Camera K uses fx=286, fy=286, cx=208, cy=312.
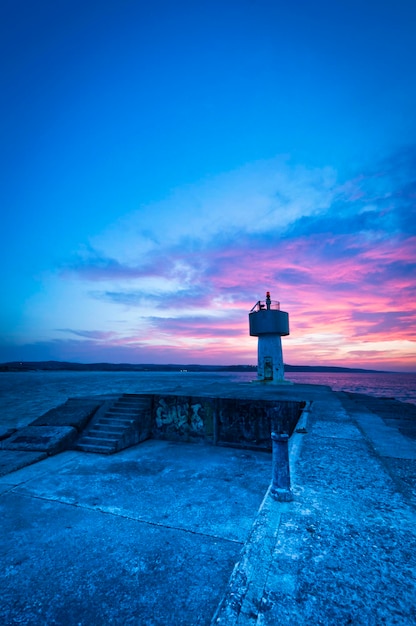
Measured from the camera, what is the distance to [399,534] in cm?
258

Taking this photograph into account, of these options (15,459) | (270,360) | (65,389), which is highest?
(270,360)

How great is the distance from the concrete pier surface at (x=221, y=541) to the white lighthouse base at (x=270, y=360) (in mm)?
13150

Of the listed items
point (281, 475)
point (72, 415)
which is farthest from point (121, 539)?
point (72, 415)

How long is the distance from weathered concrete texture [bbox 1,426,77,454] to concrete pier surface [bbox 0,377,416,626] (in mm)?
1043

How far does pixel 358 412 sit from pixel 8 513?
943 cm

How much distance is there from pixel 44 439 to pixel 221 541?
651cm

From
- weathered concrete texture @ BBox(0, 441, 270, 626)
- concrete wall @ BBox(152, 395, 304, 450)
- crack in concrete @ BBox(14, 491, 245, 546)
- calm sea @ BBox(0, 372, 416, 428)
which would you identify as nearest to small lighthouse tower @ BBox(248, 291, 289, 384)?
calm sea @ BBox(0, 372, 416, 428)

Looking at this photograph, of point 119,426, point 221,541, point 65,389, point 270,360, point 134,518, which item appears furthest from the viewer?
point 65,389

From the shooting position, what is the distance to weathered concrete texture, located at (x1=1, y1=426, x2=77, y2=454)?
26.7 ft

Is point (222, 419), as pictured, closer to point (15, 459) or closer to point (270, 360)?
point (15, 459)

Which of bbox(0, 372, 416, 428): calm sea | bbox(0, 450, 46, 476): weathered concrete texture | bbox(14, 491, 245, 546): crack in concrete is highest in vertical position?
bbox(0, 450, 46, 476): weathered concrete texture

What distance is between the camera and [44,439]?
27.7 ft

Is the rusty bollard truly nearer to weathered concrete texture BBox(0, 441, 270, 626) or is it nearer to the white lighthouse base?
weathered concrete texture BBox(0, 441, 270, 626)

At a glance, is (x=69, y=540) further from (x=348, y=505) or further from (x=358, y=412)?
(x=358, y=412)
